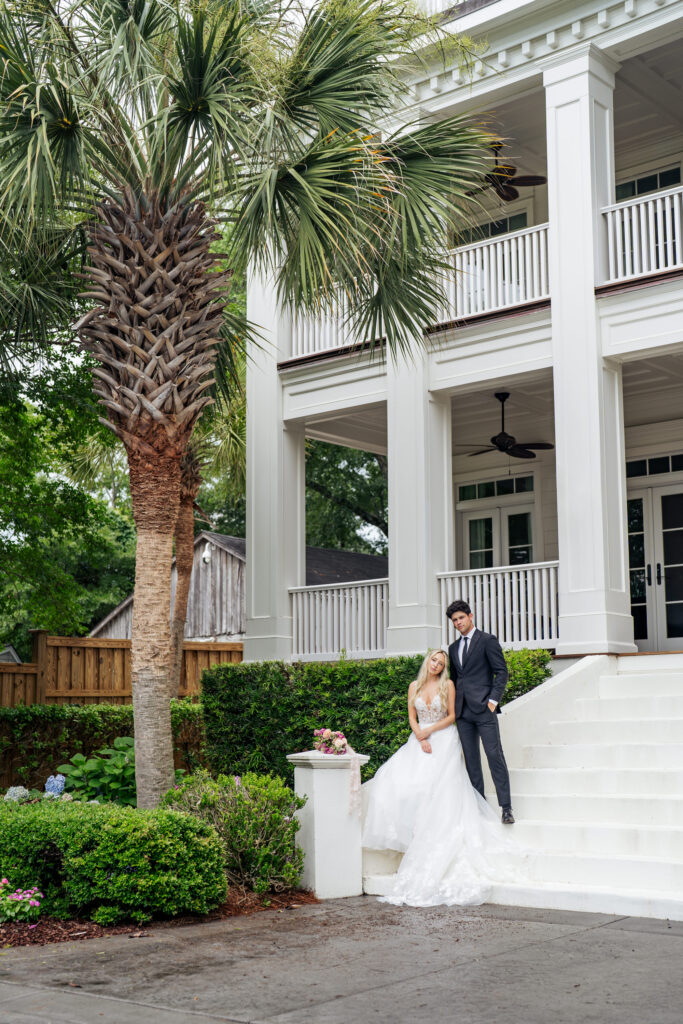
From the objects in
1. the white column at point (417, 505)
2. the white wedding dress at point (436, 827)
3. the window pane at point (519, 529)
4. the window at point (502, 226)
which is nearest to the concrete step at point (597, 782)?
the white wedding dress at point (436, 827)

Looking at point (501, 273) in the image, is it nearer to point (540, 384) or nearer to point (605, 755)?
point (540, 384)

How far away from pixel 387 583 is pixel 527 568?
2259 mm

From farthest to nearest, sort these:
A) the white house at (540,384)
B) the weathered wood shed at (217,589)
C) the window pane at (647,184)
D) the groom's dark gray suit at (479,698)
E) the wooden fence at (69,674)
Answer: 1. the weathered wood shed at (217,589)
2. the window pane at (647,184)
3. the wooden fence at (69,674)
4. the white house at (540,384)
5. the groom's dark gray suit at (479,698)

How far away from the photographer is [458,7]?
14.1 metres

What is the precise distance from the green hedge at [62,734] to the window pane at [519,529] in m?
5.65

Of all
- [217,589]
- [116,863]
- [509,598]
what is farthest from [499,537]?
→ [217,589]

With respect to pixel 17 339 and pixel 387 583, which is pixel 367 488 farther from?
pixel 17 339

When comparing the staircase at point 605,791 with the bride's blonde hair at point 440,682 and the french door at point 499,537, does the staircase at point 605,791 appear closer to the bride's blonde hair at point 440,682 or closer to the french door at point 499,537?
the bride's blonde hair at point 440,682

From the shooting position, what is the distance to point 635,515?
1614 centimetres

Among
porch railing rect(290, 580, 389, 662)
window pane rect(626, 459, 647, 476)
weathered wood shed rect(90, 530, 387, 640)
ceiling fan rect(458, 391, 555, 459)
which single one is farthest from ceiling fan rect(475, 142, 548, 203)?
weathered wood shed rect(90, 530, 387, 640)

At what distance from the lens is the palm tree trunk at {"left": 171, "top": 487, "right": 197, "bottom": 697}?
16672mm

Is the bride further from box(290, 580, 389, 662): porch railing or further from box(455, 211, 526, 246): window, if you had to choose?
box(455, 211, 526, 246): window

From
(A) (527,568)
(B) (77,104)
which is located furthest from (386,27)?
(A) (527,568)

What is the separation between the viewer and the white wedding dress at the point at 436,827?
26.8 feet
